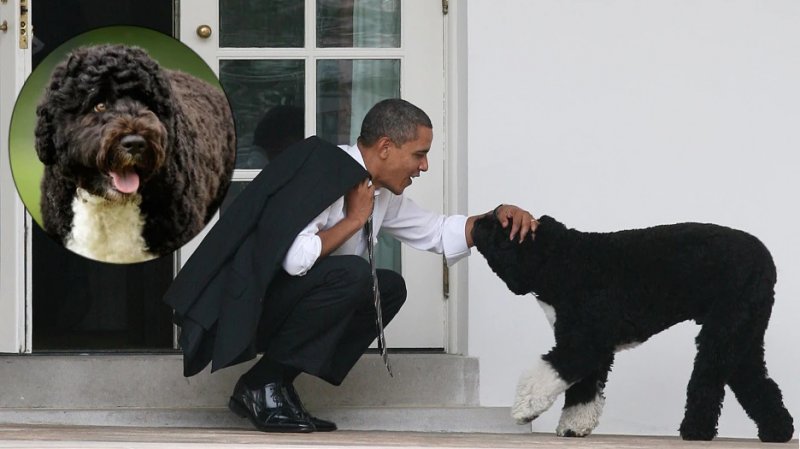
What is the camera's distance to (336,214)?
3.89 metres

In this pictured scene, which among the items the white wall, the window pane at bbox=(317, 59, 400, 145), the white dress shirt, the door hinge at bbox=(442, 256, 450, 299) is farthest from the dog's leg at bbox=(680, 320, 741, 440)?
the window pane at bbox=(317, 59, 400, 145)

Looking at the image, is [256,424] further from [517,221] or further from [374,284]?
[517,221]

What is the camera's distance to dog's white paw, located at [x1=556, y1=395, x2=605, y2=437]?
3.85 meters

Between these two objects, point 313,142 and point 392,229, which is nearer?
point 313,142

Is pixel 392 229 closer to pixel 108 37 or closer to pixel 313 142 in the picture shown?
pixel 313 142

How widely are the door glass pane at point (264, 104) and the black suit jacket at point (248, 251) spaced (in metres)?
1.04

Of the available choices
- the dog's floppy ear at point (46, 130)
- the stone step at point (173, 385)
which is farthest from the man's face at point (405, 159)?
the dog's floppy ear at point (46, 130)

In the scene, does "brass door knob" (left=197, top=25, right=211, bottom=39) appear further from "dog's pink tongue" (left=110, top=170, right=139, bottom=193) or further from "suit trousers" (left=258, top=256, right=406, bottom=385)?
"suit trousers" (left=258, top=256, right=406, bottom=385)

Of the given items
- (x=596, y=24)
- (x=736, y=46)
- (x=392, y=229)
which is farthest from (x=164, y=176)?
(x=736, y=46)

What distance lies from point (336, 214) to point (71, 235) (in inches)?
55.0

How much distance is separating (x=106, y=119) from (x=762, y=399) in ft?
7.19

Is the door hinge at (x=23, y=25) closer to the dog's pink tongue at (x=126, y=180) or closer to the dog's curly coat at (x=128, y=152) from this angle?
the dog's curly coat at (x=128, y=152)

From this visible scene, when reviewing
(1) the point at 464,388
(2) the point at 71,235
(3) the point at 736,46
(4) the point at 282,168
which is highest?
(3) the point at 736,46

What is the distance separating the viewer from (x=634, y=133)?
466 centimetres
